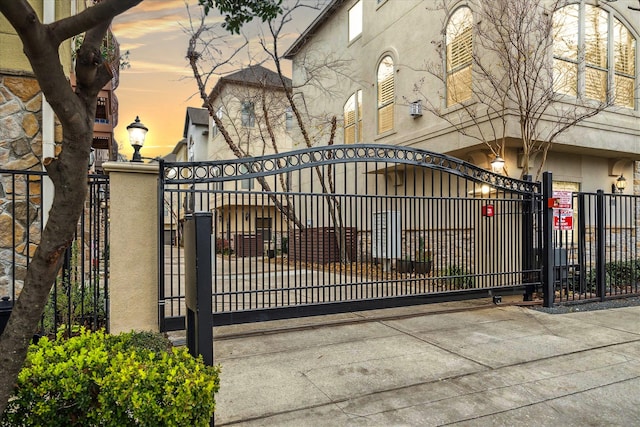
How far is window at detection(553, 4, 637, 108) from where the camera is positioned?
989 centimetres

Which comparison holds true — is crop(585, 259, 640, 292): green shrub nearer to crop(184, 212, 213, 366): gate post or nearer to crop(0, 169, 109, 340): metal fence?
crop(184, 212, 213, 366): gate post

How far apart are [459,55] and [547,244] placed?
565 cm

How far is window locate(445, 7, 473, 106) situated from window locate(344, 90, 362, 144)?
4.70 metres

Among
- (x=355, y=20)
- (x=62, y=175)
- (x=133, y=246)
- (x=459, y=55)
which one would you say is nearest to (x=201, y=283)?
(x=62, y=175)

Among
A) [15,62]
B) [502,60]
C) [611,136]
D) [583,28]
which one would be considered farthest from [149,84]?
[611,136]

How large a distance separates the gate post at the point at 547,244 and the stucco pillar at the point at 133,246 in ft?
22.4

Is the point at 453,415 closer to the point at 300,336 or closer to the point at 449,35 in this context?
the point at 300,336

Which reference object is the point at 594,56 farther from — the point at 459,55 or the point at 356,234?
the point at 356,234

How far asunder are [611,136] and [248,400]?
1131 cm

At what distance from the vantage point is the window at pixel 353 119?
49.7 feet

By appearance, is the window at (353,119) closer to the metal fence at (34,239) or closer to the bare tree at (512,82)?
the bare tree at (512,82)

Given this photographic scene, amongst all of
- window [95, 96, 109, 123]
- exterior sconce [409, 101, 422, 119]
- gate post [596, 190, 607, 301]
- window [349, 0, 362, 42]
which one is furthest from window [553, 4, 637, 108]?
window [95, 96, 109, 123]

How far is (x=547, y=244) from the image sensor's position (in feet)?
24.9

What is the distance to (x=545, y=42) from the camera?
926 centimetres
